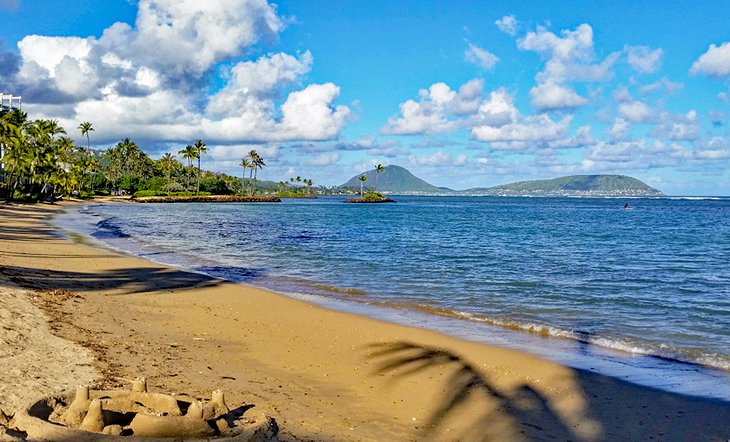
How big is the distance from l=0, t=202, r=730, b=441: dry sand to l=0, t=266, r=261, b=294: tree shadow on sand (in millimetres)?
1171

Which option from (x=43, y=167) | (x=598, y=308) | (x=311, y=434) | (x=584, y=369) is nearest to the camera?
(x=311, y=434)

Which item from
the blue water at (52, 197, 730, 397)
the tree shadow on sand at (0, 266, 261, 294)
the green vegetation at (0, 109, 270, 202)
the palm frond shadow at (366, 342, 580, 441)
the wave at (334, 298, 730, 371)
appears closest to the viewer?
the palm frond shadow at (366, 342, 580, 441)

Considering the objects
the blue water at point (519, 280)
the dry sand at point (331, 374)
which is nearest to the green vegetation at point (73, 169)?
the blue water at point (519, 280)

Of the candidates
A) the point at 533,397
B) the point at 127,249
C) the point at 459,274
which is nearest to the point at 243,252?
the point at 127,249

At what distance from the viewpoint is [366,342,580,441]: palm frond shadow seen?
24.9 ft

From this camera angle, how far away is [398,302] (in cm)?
1812

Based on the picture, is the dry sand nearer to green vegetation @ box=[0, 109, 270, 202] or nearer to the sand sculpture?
the sand sculpture

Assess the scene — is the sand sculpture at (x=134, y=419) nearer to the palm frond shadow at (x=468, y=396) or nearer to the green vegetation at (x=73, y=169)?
the palm frond shadow at (x=468, y=396)

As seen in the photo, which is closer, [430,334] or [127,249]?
[430,334]

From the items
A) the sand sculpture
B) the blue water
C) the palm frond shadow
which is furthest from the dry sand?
the blue water

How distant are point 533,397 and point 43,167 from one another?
340 ft

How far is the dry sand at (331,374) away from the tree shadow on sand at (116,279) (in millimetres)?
1171

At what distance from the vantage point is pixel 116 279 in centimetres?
1986

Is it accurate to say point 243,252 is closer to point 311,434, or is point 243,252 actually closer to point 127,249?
point 127,249
